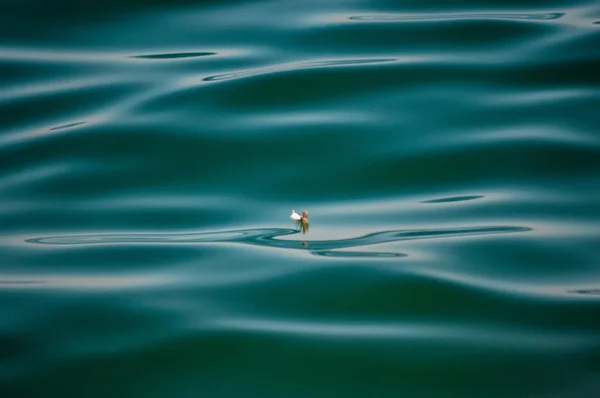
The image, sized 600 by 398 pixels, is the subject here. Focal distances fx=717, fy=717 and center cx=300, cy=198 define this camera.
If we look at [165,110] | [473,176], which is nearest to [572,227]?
[473,176]

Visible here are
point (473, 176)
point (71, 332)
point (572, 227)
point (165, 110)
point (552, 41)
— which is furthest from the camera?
point (552, 41)

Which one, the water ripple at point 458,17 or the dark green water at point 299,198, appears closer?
the dark green water at point 299,198

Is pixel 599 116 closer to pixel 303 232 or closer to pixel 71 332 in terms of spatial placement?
pixel 303 232

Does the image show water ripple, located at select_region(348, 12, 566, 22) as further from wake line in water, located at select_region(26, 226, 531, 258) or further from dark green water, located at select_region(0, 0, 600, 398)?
wake line in water, located at select_region(26, 226, 531, 258)

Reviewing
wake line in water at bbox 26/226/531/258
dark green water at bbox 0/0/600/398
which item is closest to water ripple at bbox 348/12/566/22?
dark green water at bbox 0/0/600/398

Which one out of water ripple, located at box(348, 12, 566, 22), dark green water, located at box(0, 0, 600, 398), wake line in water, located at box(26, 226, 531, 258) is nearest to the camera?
dark green water, located at box(0, 0, 600, 398)

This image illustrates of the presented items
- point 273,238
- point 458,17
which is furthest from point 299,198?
point 458,17

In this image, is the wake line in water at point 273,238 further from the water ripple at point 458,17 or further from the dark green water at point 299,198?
the water ripple at point 458,17

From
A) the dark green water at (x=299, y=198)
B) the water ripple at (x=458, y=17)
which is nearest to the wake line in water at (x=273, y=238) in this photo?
the dark green water at (x=299, y=198)
